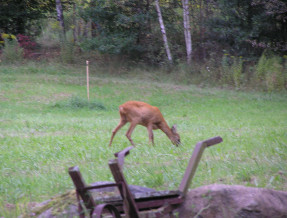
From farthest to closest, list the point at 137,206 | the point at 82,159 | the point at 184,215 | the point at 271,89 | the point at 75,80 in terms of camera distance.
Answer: the point at 75,80 → the point at 271,89 → the point at 82,159 → the point at 184,215 → the point at 137,206

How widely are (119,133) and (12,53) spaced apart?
1737cm

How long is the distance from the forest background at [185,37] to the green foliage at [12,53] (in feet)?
0.21

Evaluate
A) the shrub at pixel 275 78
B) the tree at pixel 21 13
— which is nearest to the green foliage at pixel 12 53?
the tree at pixel 21 13

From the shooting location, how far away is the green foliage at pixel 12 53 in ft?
89.0

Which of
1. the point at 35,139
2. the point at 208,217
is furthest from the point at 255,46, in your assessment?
the point at 208,217

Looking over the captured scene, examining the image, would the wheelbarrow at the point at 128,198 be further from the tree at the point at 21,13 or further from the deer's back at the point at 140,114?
the tree at the point at 21,13

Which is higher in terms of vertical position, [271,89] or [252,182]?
[252,182]

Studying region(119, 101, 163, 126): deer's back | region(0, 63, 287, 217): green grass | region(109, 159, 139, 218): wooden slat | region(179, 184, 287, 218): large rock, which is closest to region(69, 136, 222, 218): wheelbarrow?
region(109, 159, 139, 218): wooden slat

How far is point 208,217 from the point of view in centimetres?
406

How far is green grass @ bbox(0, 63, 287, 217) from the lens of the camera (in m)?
5.45

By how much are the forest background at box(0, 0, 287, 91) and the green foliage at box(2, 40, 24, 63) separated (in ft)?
0.21

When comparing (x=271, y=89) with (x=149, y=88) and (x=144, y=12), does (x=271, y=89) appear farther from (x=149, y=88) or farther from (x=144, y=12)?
(x=144, y=12)

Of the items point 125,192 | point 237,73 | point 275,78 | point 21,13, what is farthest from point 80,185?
point 21,13

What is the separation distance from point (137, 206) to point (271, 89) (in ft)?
65.5
